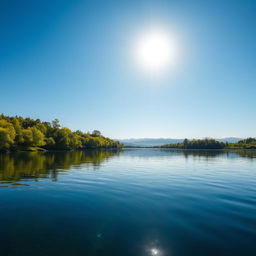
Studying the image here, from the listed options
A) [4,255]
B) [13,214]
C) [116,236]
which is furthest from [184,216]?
[13,214]

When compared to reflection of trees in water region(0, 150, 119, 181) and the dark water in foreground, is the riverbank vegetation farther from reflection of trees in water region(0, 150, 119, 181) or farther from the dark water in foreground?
the dark water in foreground

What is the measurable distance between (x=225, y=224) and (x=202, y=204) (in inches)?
164

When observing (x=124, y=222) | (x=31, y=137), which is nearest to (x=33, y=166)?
(x=124, y=222)

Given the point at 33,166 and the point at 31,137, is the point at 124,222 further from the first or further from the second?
the point at 31,137

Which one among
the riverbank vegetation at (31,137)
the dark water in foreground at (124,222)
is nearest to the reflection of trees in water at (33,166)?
the dark water in foreground at (124,222)

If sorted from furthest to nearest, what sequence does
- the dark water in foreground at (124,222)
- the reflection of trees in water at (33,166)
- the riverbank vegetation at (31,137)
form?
the riverbank vegetation at (31,137) < the reflection of trees in water at (33,166) < the dark water in foreground at (124,222)

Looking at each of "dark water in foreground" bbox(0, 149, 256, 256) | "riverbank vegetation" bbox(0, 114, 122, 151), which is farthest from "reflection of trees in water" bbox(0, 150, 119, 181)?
"riverbank vegetation" bbox(0, 114, 122, 151)

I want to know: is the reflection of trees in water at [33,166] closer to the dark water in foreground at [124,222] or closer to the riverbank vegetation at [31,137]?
the dark water in foreground at [124,222]

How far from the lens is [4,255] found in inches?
291

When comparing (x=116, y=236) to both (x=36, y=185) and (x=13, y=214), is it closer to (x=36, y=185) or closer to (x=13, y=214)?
(x=13, y=214)

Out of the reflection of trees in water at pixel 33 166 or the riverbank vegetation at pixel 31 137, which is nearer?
the reflection of trees in water at pixel 33 166

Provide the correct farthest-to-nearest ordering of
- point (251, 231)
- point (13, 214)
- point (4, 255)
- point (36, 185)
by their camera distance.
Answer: point (36, 185) < point (13, 214) < point (251, 231) < point (4, 255)

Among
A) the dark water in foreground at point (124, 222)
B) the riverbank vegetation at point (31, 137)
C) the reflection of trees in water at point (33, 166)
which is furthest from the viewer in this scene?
the riverbank vegetation at point (31, 137)

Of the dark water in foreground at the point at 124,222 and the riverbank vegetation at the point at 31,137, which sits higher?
the riverbank vegetation at the point at 31,137
